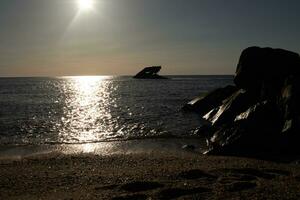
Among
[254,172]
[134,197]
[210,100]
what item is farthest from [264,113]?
[210,100]

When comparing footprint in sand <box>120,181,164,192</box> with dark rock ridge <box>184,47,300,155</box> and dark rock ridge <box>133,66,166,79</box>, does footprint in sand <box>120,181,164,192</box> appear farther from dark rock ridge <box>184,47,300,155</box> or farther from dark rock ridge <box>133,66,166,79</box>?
dark rock ridge <box>133,66,166,79</box>

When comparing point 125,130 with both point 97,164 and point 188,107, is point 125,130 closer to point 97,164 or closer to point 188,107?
point 97,164

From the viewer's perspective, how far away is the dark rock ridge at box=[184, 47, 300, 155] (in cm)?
1703

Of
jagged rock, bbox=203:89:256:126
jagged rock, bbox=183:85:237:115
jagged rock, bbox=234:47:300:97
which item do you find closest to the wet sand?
jagged rock, bbox=203:89:256:126

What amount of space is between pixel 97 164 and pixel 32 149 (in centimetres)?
617

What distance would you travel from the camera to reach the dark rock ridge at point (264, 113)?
17.0m

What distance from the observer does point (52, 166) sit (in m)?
15.2

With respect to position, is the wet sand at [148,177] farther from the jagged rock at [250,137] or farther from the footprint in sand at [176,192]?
the jagged rock at [250,137]

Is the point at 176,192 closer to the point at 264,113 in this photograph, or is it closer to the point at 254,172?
the point at 254,172

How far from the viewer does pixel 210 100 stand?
38.2 metres

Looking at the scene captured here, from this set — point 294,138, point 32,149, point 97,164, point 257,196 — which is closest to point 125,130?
point 32,149

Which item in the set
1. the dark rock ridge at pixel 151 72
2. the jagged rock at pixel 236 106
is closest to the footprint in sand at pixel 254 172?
the jagged rock at pixel 236 106

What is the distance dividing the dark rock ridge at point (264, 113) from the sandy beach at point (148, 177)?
149cm

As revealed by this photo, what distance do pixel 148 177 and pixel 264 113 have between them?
9.57 metres
